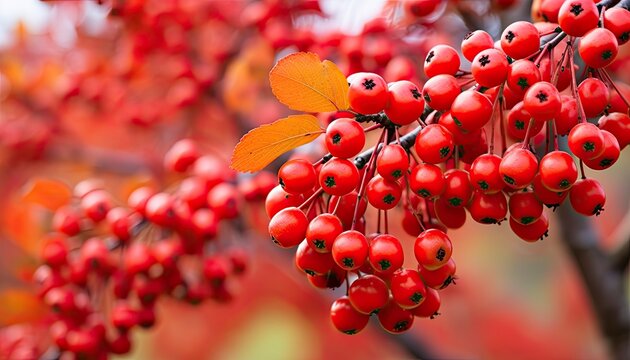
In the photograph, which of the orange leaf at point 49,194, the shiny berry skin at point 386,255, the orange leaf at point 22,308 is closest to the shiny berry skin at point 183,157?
the orange leaf at point 49,194

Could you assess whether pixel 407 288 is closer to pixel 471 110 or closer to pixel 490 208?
pixel 490 208

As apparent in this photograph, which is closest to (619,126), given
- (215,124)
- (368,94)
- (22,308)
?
(368,94)

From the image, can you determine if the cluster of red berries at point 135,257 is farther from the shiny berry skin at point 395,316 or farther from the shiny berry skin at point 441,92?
the shiny berry skin at point 441,92

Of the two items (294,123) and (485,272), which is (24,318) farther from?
(485,272)

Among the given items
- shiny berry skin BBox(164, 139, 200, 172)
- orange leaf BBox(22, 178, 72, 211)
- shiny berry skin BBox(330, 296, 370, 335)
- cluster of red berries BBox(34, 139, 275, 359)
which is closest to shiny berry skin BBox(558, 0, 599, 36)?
shiny berry skin BBox(330, 296, 370, 335)

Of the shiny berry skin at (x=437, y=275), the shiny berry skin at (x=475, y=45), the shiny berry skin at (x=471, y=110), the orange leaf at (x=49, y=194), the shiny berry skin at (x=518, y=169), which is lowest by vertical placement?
the orange leaf at (x=49, y=194)

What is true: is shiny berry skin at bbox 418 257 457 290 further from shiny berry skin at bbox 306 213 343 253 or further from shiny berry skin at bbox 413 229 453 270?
shiny berry skin at bbox 306 213 343 253
